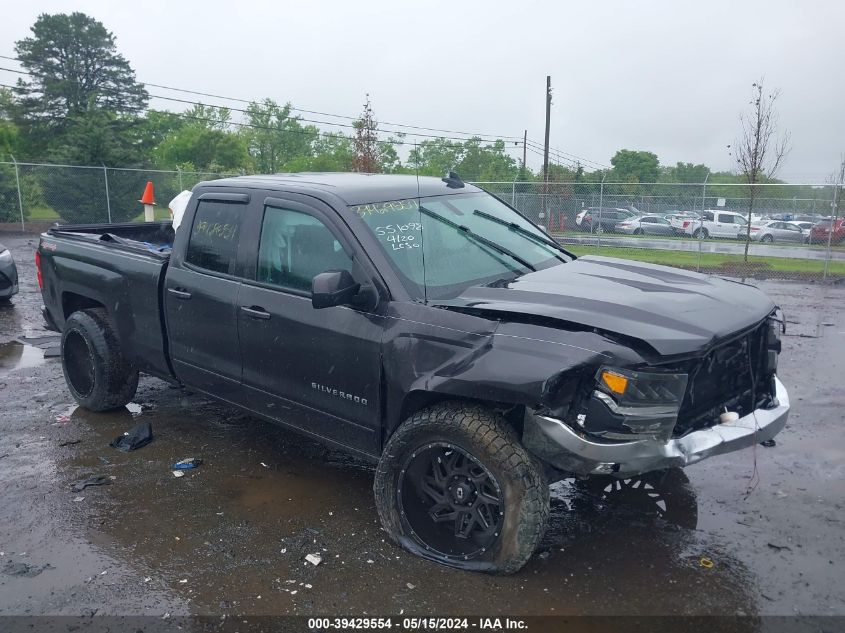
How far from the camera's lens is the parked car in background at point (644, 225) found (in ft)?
70.0

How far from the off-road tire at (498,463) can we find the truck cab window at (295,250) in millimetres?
1044

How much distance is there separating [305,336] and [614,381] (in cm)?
179

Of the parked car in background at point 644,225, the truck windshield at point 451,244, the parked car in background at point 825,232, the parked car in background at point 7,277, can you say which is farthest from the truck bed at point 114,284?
the parked car in background at point 644,225

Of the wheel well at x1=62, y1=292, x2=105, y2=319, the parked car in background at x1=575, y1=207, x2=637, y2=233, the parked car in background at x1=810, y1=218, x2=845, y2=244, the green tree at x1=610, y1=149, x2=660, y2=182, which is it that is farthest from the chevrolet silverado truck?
the green tree at x1=610, y1=149, x2=660, y2=182

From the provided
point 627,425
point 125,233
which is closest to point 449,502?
point 627,425

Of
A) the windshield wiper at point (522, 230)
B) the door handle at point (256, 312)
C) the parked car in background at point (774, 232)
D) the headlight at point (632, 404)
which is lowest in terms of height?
the parked car in background at point (774, 232)

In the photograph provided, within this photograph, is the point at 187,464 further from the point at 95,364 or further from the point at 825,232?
the point at 825,232

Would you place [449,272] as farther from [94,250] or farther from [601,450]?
[94,250]

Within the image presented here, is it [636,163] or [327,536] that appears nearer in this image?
[327,536]

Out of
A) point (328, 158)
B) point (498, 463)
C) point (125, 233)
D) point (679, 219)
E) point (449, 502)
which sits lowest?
point (449, 502)

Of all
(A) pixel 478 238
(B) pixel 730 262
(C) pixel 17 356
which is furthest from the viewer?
(B) pixel 730 262

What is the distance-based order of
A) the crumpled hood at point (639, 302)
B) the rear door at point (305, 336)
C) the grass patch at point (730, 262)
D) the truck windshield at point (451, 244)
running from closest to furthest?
the crumpled hood at point (639, 302), the rear door at point (305, 336), the truck windshield at point (451, 244), the grass patch at point (730, 262)

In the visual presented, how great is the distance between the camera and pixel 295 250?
430cm

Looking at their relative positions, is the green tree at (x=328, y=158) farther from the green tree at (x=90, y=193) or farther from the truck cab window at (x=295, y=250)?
the truck cab window at (x=295, y=250)
